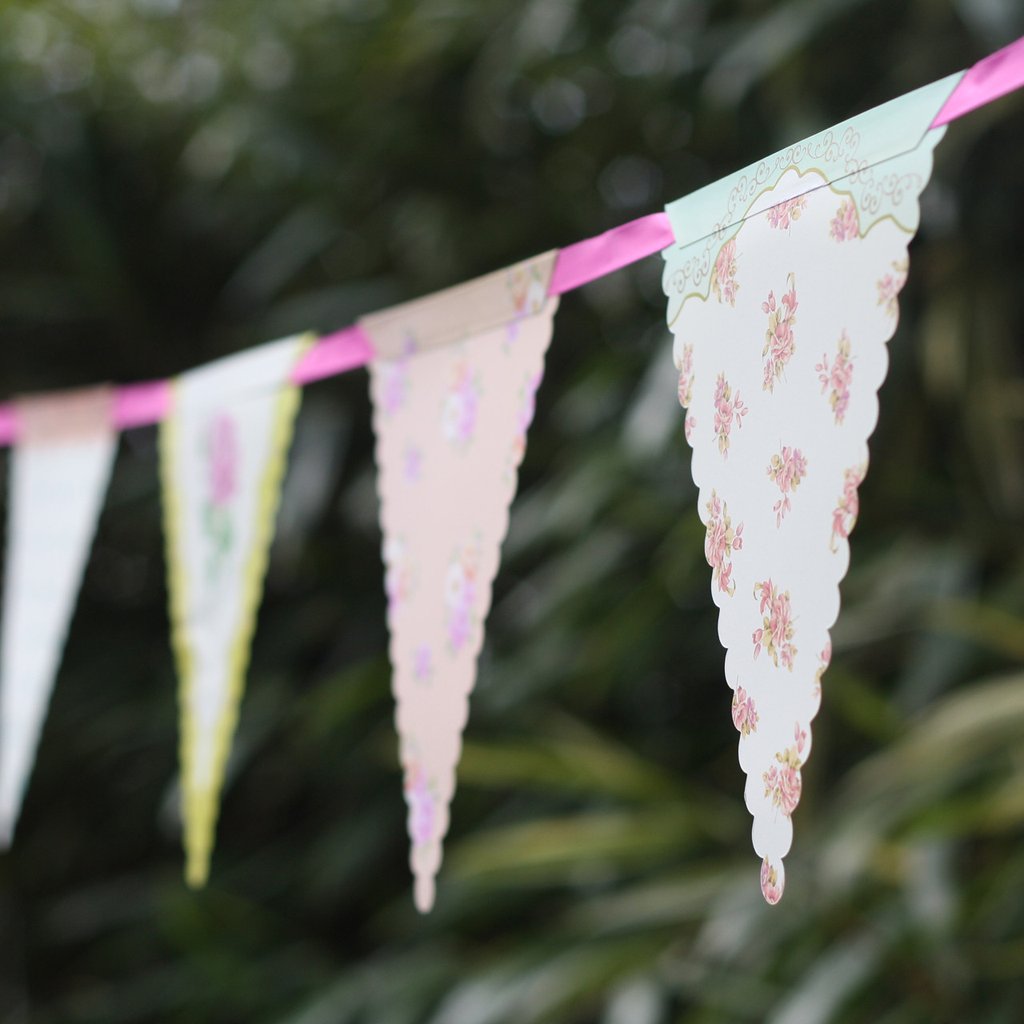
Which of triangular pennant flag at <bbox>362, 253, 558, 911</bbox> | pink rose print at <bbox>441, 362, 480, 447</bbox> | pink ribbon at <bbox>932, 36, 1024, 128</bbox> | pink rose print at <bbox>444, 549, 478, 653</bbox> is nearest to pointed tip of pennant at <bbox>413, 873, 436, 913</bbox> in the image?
triangular pennant flag at <bbox>362, 253, 558, 911</bbox>

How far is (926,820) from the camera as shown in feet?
3.20

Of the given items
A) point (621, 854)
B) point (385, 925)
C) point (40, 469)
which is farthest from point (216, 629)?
point (385, 925)

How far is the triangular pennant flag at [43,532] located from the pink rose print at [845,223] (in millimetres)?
623

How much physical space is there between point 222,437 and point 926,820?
1.86ft

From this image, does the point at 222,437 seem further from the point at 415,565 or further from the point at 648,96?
the point at 648,96

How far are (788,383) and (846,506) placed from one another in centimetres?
5

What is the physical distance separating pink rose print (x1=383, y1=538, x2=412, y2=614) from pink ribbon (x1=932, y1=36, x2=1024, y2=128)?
37cm

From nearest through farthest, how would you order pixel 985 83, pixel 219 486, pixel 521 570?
pixel 985 83
pixel 219 486
pixel 521 570

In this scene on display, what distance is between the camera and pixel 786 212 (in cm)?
50

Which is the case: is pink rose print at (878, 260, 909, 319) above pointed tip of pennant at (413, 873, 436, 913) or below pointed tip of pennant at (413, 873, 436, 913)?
above

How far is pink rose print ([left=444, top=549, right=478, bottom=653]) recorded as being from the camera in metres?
0.67

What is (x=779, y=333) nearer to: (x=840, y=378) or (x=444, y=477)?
(x=840, y=378)

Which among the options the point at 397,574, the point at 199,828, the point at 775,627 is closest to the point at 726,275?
the point at 775,627

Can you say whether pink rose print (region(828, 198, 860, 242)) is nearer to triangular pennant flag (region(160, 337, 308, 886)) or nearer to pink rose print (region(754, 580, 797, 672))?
pink rose print (region(754, 580, 797, 672))
